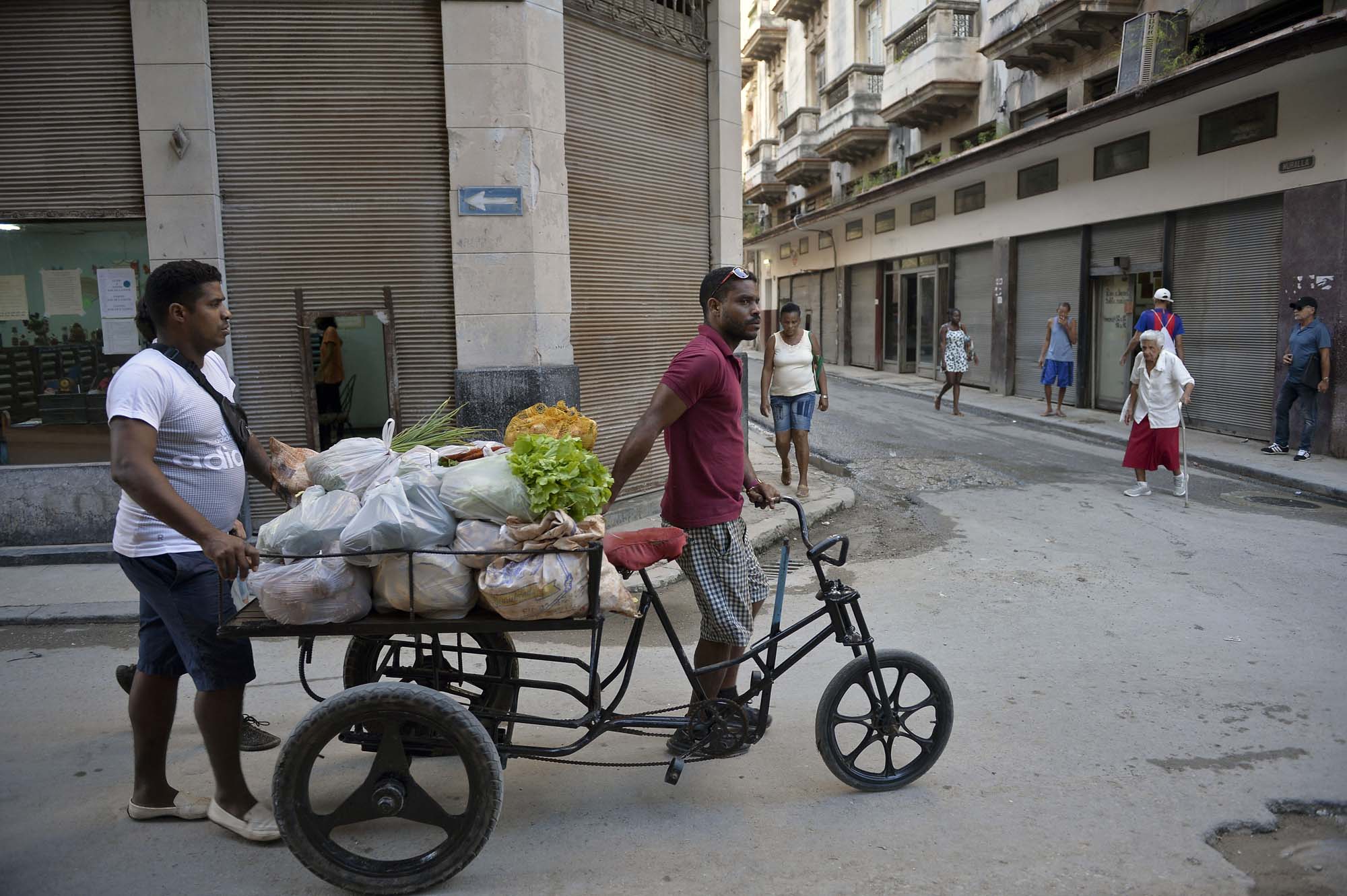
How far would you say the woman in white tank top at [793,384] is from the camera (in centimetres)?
906

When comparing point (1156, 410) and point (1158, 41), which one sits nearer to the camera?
point (1156, 410)

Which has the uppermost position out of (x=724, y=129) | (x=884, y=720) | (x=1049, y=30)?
(x=1049, y=30)

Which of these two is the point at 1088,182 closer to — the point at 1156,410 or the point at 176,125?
the point at 1156,410

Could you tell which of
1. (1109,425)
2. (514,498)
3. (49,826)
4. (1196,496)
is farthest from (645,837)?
(1109,425)

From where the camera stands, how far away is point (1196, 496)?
9523mm

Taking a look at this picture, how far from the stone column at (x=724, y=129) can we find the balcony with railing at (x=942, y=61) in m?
13.0

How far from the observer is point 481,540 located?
3.07 m

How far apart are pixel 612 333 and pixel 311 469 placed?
534 cm

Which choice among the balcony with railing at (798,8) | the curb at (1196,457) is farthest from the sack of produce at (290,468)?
the balcony with railing at (798,8)

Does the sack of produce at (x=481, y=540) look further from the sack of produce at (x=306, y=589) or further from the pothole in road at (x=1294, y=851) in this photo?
the pothole in road at (x=1294, y=851)

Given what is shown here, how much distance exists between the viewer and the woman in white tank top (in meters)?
9.06

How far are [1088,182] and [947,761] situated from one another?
1534cm

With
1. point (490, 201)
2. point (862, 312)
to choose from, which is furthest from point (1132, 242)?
point (862, 312)

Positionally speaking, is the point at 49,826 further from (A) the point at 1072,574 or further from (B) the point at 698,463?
(A) the point at 1072,574
